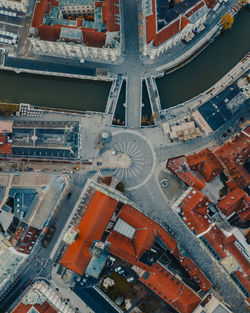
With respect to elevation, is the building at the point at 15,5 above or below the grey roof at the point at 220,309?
above

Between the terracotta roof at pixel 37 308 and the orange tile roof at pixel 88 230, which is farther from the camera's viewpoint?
the orange tile roof at pixel 88 230

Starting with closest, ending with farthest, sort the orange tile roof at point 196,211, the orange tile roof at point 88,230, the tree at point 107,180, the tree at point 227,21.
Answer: the orange tile roof at point 88,230 < the orange tile roof at point 196,211 < the tree at point 107,180 < the tree at point 227,21

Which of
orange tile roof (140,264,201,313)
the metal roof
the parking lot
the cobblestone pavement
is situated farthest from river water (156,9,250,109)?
orange tile roof (140,264,201,313)

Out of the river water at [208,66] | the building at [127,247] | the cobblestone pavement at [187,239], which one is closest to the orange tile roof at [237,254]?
the cobblestone pavement at [187,239]

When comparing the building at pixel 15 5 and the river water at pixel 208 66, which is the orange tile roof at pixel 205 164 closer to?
the river water at pixel 208 66

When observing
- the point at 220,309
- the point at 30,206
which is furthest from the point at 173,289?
the point at 30,206

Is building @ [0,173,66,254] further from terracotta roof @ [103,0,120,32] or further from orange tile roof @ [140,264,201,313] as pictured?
terracotta roof @ [103,0,120,32]

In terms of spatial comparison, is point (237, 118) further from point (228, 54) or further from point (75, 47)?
point (75, 47)
